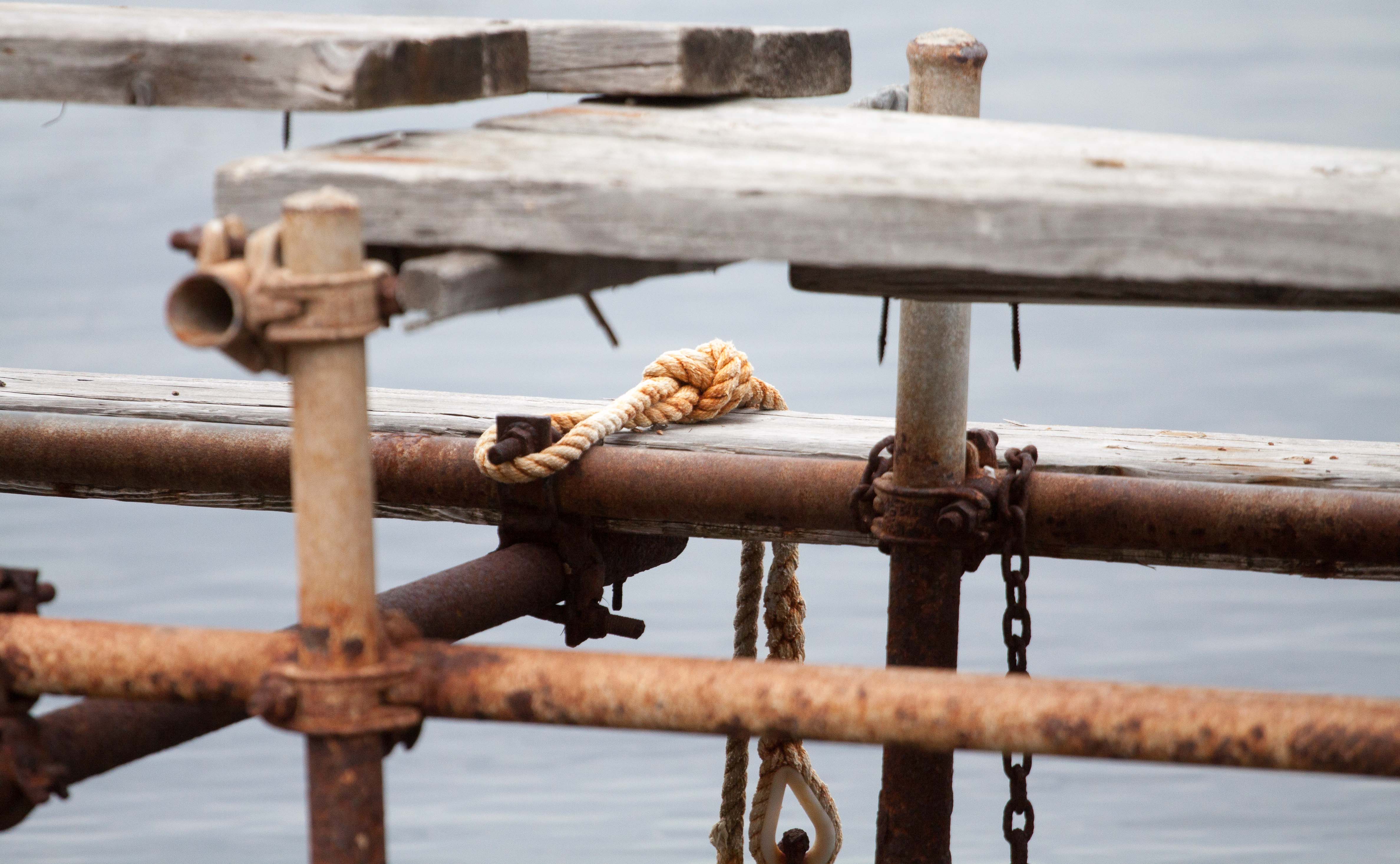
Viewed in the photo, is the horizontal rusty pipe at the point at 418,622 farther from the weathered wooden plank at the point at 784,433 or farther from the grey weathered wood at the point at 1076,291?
the grey weathered wood at the point at 1076,291

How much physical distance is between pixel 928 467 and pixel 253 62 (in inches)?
46.4

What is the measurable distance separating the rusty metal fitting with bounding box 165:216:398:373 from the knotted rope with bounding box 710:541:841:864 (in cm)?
151

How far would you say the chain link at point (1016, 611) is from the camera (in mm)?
2439

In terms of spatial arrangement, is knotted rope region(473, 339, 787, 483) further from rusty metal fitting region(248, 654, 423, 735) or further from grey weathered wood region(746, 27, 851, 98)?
rusty metal fitting region(248, 654, 423, 735)

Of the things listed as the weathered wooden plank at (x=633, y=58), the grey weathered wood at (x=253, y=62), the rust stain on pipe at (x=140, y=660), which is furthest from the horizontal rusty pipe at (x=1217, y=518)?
the rust stain on pipe at (x=140, y=660)

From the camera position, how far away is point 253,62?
1665 mm

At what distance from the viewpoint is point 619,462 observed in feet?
8.79

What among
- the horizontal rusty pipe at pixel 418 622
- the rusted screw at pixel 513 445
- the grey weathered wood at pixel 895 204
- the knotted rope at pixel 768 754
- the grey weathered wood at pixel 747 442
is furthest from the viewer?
the knotted rope at pixel 768 754

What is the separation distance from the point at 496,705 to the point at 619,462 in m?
1.03

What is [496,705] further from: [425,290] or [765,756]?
[765,756]

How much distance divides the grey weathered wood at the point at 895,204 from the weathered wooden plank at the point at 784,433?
1054 millimetres

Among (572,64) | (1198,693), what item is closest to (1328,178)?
(1198,693)

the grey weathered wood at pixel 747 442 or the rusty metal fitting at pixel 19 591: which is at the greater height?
the grey weathered wood at pixel 747 442

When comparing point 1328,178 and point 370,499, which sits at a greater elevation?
point 1328,178
